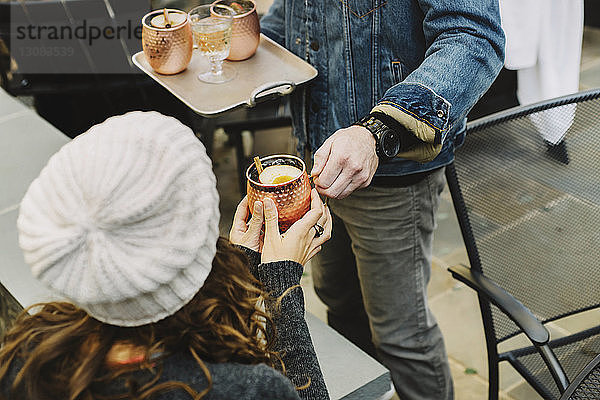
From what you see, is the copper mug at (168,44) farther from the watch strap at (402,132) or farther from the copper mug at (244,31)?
the watch strap at (402,132)

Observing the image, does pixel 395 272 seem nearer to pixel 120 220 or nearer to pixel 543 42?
pixel 120 220

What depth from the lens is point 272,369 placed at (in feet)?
2.89

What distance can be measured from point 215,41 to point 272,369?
89 centimetres

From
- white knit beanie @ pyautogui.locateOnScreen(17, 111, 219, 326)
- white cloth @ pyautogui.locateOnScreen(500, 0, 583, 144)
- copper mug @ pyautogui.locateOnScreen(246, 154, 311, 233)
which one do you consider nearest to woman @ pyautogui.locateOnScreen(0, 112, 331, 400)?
white knit beanie @ pyautogui.locateOnScreen(17, 111, 219, 326)

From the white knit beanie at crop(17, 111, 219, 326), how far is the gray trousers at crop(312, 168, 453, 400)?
0.74m

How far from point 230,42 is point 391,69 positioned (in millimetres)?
405

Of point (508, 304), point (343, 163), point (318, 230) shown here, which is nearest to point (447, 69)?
point (343, 163)

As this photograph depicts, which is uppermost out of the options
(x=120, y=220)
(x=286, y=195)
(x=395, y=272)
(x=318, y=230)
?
(x=120, y=220)

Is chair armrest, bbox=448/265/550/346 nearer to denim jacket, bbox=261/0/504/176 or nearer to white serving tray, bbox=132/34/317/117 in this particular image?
denim jacket, bbox=261/0/504/176

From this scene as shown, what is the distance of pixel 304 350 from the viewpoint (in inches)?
39.6

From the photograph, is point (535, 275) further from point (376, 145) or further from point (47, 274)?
point (47, 274)

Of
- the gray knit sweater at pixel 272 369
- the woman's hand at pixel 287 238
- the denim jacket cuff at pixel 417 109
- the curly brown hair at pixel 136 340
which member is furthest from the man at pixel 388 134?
the curly brown hair at pixel 136 340

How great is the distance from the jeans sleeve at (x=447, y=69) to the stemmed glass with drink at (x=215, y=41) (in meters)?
0.46

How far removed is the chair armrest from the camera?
1315 mm
